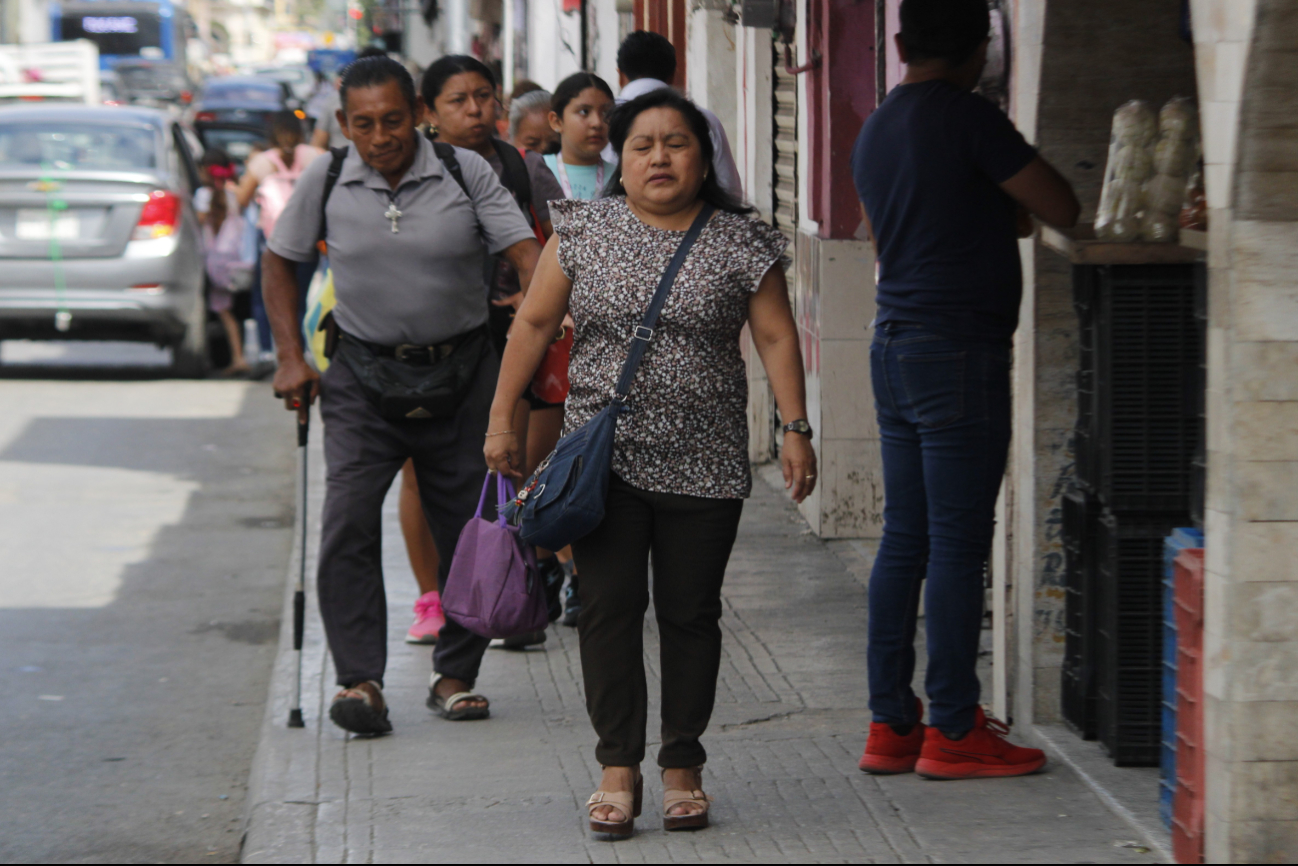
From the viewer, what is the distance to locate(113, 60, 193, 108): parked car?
4647cm

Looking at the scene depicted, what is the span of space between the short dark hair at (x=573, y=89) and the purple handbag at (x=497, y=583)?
8.27 feet

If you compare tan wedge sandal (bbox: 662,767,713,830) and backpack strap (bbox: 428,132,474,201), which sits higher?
backpack strap (bbox: 428,132,474,201)

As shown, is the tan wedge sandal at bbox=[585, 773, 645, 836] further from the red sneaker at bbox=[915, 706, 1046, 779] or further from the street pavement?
the street pavement

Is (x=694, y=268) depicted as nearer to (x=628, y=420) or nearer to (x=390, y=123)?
(x=628, y=420)

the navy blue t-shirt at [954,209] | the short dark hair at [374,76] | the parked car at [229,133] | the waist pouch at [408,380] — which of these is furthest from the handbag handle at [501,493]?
the parked car at [229,133]

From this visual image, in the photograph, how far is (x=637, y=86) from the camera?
23.7ft

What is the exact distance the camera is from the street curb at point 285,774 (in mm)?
4383

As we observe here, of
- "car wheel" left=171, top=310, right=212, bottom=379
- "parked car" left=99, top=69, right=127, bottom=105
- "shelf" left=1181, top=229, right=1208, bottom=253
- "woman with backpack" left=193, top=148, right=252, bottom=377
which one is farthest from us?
"parked car" left=99, top=69, right=127, bottom=105

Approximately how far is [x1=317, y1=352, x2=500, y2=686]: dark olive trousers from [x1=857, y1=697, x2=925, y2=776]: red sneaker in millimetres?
1257

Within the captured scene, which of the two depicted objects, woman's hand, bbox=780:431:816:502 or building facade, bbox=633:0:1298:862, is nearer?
building facade, bbox=633:0:1298:862

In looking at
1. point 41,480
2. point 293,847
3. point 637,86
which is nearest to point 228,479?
point 41,480

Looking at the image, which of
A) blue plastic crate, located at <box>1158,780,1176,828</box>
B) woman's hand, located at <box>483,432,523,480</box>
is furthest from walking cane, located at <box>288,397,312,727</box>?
blue plastic crate, located at <box>1158,780,1176,828</box>

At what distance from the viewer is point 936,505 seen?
452 cm

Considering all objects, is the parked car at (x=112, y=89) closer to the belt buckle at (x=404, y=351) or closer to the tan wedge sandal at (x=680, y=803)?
the belt buckle at (x=404, y=351)
